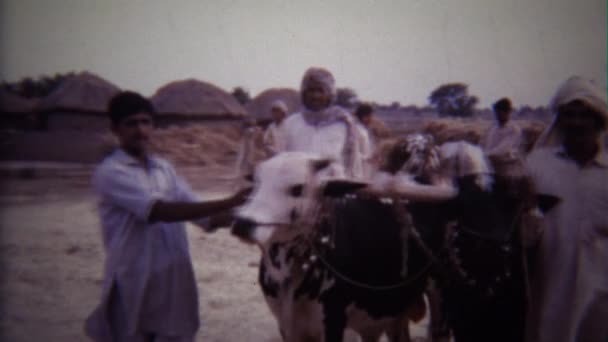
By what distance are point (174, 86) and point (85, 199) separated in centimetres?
1977

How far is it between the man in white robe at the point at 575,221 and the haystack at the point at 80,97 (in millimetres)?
25329

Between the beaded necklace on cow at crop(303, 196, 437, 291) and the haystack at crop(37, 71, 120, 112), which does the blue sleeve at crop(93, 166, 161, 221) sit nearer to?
the beaded necklace on cow at crop(303, 196, 437, 291)

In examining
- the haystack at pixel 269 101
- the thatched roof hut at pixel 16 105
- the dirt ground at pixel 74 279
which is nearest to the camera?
the dirt ground at pixel 74 279

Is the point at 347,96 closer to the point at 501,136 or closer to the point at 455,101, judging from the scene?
the point at 455,101

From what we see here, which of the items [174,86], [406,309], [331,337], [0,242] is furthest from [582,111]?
[174,86]

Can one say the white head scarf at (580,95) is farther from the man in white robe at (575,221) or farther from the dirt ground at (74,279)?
the dirt ground at (74,279)

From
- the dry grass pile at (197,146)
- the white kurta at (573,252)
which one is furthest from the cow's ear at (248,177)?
the dry grass pile at (197,146)

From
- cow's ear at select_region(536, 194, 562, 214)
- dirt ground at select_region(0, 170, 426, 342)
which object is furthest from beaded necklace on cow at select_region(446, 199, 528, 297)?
dirt ground at select_region(0, 170, 426, 342)

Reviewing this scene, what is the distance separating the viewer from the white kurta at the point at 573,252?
9.52ft

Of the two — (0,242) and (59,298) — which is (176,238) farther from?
(0,242)

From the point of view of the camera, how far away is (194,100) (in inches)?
1188

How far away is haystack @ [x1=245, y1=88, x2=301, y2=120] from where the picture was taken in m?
30.9

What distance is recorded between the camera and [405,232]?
3.35m

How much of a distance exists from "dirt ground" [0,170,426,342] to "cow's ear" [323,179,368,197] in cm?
278
